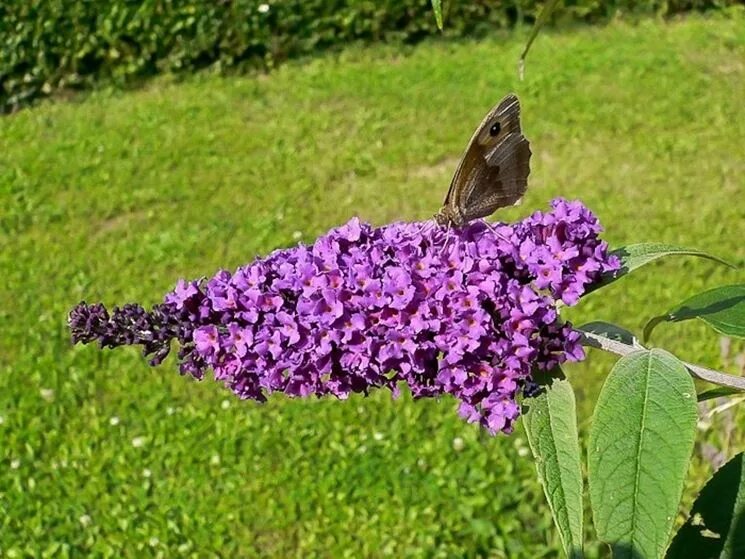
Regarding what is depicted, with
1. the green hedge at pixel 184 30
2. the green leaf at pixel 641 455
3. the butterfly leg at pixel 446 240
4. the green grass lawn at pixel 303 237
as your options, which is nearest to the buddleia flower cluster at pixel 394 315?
the butterfly leg at pixel 446 240

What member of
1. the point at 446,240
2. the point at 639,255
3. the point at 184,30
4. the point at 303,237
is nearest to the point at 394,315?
the point at 446,240

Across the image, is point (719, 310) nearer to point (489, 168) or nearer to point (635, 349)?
point (635, 349)

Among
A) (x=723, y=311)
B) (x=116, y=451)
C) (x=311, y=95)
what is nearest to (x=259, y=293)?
(x=723, y=311)

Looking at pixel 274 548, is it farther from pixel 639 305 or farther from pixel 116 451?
pixel 639 305

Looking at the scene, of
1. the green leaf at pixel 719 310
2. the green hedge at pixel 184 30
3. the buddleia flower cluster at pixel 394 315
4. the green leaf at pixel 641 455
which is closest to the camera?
the green leaf at pixel 641 455

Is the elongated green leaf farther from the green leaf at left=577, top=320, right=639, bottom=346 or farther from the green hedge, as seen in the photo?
the green hedge

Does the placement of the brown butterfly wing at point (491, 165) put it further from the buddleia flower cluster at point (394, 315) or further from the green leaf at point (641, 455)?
the green leaf at point (641, 455)

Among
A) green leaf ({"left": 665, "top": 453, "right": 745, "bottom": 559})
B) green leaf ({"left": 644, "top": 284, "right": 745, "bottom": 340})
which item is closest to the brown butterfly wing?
green leaf ({"left": 644, "top": 284, "right": 745, "bottom": 340})
